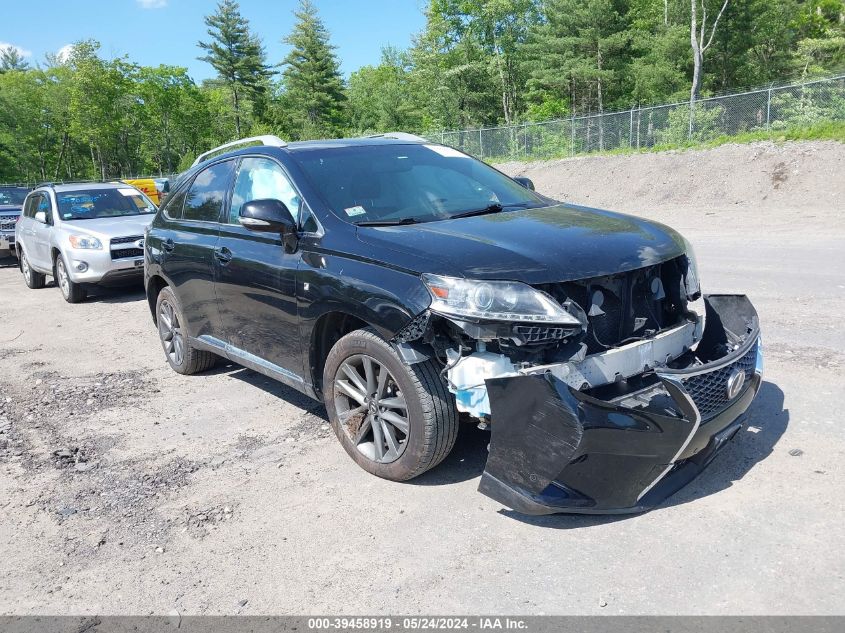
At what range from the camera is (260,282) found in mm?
4438

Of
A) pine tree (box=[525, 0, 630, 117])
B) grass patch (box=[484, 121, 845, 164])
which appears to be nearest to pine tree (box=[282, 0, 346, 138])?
pine tree (box=[525, 0, 630, 117])

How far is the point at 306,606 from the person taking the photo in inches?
111

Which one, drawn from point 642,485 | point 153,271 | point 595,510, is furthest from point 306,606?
point 153,271

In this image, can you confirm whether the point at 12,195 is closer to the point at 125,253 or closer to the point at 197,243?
the point at 125,253

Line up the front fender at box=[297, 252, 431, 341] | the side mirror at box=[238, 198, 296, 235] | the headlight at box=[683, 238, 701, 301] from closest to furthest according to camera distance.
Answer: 1. the front fender at box=[297, 252, 431, 341]
2. the headlight at box=[683, 238, 701, 301]
3. the side mirror at box=[238, 198, 296, 235]

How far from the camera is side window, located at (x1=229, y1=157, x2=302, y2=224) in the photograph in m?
4.36

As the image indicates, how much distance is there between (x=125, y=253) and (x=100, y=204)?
191 centimetres

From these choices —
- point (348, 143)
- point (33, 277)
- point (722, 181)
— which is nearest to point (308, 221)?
point (348, 143)

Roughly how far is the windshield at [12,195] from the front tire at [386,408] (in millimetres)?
18372

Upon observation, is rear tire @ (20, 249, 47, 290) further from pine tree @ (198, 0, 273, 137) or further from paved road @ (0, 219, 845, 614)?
pine tree @ (198, 0, 273, 137)

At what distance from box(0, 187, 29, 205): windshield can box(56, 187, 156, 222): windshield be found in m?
8.49

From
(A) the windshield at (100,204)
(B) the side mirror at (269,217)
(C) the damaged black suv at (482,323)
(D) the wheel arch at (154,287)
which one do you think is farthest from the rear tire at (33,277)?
(B) the side mirror at (269,217)

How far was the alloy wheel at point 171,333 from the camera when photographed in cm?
605

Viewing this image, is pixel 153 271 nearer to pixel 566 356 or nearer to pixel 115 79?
pixel 566 356
